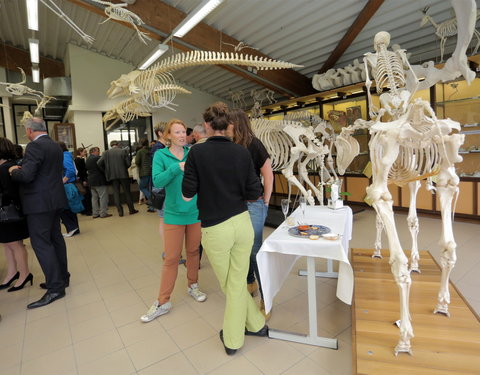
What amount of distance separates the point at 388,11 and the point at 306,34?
1705 mm

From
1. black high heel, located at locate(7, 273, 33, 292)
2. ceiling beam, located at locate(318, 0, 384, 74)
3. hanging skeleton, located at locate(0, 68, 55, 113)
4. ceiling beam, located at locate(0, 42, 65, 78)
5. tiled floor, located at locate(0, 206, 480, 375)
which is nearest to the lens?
tiled floor, located at locate(0, 206, 480, 375)

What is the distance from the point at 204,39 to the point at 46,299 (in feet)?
19.9

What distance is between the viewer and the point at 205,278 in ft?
11.5

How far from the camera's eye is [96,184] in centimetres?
713

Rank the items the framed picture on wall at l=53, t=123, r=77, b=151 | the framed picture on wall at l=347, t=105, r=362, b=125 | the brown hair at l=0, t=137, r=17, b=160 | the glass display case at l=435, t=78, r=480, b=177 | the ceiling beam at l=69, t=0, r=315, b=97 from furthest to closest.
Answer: the framed picture on wall at l=53, t=123, r=77, b=151
the framed picture on wall at l=347, t=105, r=362, b=125
the ceiling beam at l=69, t=0, r=315, b=97
the glass display case at l=435, t=78, r=480, b=177
the brown hair at l=0, t=137, r=17, b=160

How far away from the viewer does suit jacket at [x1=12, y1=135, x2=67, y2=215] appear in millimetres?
2789

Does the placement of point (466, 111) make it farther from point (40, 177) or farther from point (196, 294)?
point (40, 177)

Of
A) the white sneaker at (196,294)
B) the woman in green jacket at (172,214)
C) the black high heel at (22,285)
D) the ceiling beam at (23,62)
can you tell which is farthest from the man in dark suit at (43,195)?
the ceiling beam at (23,62)

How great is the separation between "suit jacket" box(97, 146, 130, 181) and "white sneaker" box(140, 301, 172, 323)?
5037 mm

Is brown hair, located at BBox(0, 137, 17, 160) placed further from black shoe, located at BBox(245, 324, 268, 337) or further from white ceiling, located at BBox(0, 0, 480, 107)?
white ceiling, located at BBox(0, 0, 480, 107)

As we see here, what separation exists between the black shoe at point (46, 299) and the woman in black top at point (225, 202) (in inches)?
80.8

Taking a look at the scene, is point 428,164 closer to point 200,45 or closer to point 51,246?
point 51,246

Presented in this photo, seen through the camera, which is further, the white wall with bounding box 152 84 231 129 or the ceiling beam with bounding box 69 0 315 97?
the white wall with bounding box 152 84 231 129

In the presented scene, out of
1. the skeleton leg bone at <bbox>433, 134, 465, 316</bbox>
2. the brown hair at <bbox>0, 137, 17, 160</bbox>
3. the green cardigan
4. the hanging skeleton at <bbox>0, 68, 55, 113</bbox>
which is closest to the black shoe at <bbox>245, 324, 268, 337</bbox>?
the green cardigan
